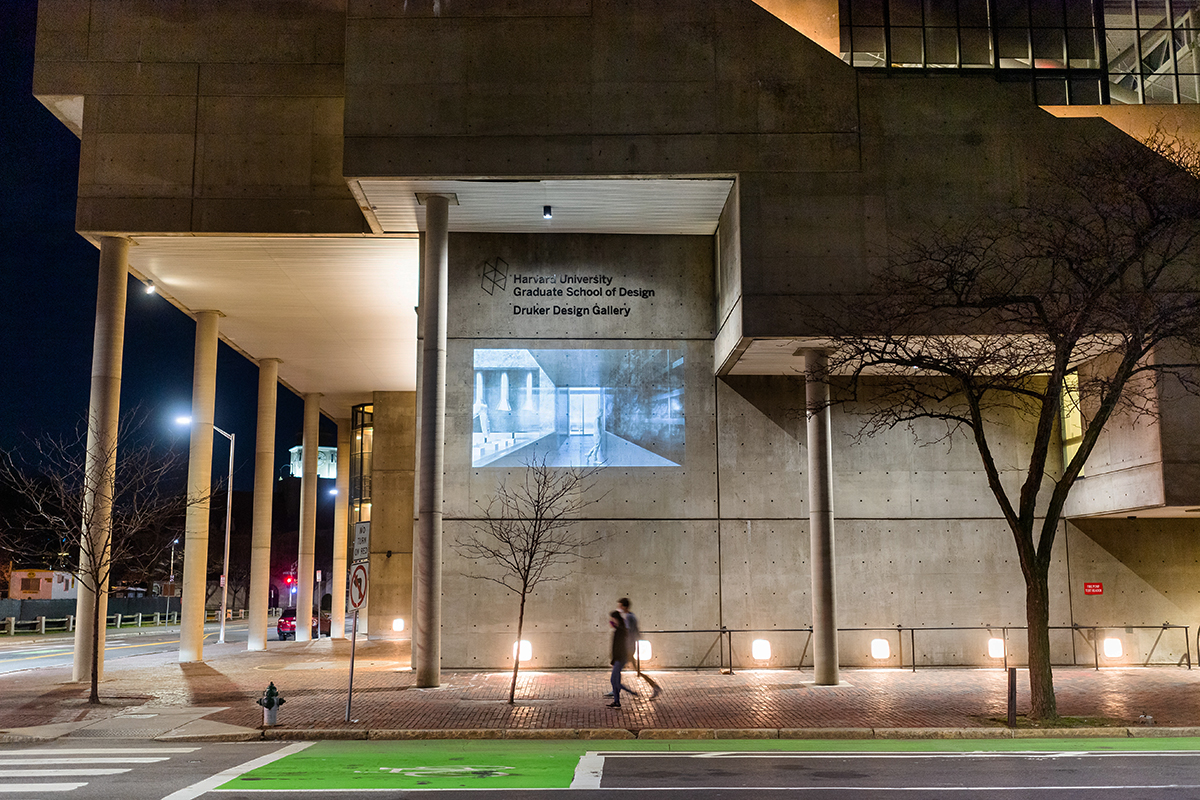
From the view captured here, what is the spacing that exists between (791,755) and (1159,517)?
1624cm

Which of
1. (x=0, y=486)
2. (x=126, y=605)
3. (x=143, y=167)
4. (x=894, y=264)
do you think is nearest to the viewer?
(x=894, y=264)

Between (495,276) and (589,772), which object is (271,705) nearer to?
(589,772)

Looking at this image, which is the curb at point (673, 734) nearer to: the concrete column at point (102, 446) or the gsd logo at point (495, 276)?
the concrete column at point (102, 446)

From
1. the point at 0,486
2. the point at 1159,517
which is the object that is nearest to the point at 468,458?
the point at 1159,517

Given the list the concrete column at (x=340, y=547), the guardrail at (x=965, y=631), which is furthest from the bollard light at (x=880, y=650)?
the concrete column at (x=340, y=547)

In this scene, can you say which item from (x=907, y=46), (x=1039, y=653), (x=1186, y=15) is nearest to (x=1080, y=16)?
(x=1186, y=15)

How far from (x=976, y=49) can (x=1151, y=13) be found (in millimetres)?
4877

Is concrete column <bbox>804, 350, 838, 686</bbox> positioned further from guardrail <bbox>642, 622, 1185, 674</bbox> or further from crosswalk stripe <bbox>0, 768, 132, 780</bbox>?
crosswalk stripe <bbox>0, 768, 132, 780</bbox>

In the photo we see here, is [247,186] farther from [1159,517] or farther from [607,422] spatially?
[1159,517]

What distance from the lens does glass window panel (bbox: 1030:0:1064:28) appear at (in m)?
22.7

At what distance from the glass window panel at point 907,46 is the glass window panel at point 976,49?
98 centimetres

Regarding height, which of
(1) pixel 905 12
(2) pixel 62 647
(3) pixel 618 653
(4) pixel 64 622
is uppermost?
(1) pixel 905 12

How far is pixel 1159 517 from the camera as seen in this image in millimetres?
24234

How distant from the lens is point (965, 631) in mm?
23672
